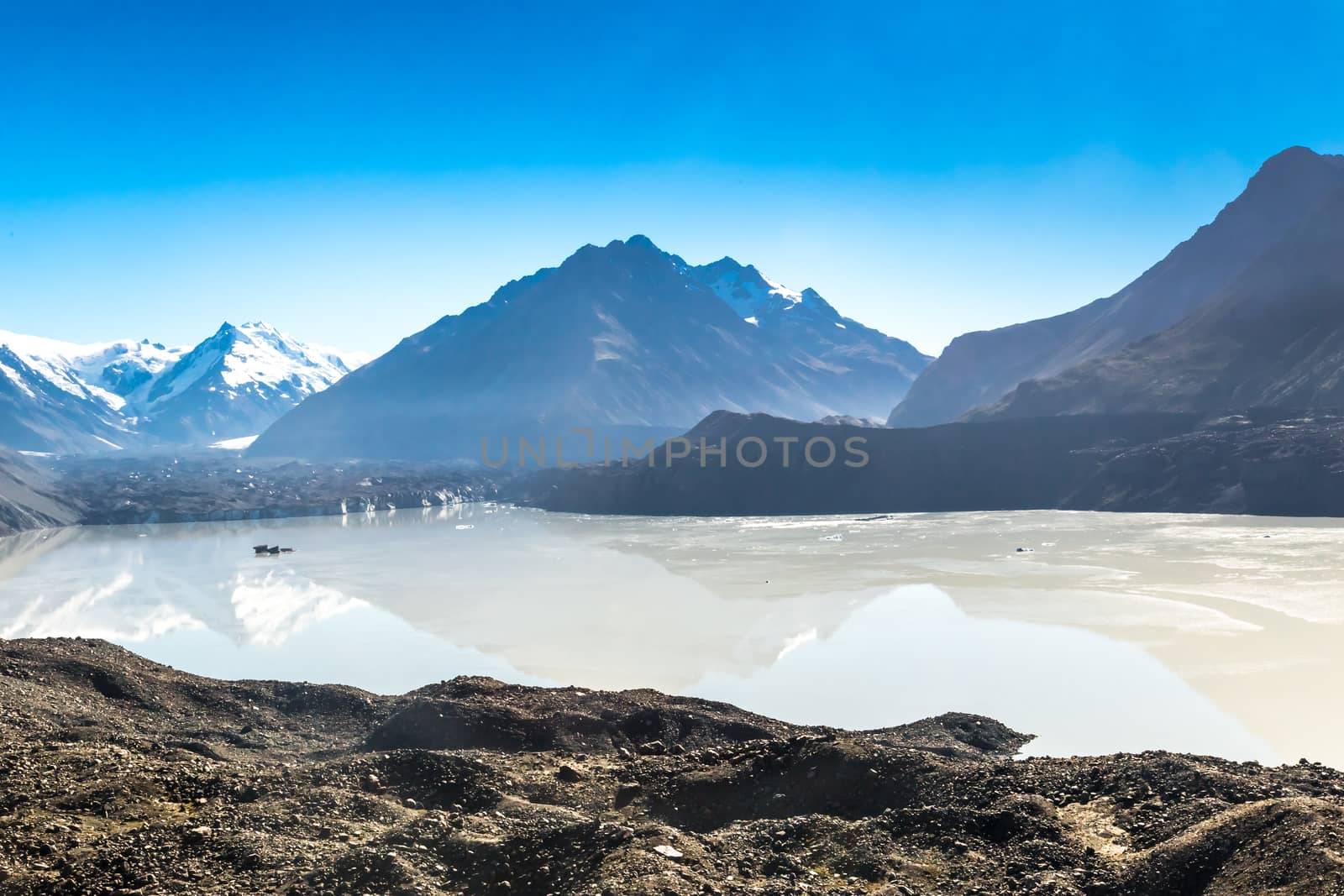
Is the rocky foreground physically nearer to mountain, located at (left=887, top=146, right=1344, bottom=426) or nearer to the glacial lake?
the glacial lake

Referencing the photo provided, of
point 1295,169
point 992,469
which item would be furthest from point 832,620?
point 1295,169

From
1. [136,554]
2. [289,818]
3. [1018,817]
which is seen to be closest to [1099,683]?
[1018,817]

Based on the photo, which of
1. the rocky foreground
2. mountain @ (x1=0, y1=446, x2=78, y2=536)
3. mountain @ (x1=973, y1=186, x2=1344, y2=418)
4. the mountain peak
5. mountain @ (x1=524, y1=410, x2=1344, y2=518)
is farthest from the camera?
the mountain peak

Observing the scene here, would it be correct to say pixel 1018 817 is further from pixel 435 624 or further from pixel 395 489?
pixel 395 489

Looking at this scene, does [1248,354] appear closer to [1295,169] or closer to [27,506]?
[1295,169]

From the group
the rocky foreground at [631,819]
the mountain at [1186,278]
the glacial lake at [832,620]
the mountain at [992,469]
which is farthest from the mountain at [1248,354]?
the rocky foreground at [631,819]

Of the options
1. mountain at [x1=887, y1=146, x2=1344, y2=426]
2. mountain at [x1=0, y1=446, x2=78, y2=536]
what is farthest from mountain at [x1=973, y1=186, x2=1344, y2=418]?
mountain at [x1=0, y1=446, x2=78, y2=536]

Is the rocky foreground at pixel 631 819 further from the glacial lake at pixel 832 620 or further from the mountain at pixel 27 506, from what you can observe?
the mountain at pixel 27 506
